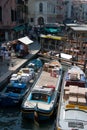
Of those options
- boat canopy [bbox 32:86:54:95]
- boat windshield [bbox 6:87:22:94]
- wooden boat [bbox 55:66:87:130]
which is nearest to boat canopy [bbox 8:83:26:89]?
boat windshield [bbox 6:87:22:94]

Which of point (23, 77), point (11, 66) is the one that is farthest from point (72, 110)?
point (11, 66)

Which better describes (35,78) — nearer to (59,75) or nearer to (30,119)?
(59,75)

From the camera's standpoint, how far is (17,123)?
25.8m

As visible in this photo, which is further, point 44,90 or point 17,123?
point 44,90

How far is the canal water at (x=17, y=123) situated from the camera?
24.9m

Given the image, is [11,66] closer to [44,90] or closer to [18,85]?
[18,85]

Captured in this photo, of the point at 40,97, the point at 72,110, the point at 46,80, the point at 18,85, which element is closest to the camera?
Result: the point at 72,110

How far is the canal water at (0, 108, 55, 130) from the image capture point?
24938 millimetres

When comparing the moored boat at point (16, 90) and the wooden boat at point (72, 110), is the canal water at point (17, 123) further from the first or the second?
the wooden boat at point (72, 110)

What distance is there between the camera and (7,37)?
58.7 metres

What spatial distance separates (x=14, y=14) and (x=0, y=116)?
1441 inches

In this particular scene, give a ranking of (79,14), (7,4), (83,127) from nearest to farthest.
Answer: (83,127) → (7,4) → (79,14)

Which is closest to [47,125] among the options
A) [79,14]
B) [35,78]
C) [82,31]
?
[35,78]

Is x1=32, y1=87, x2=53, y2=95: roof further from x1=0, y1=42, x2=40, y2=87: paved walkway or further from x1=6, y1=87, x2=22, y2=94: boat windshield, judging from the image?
x1=0, y1=42, x2=40, y2=87: paved walkway
